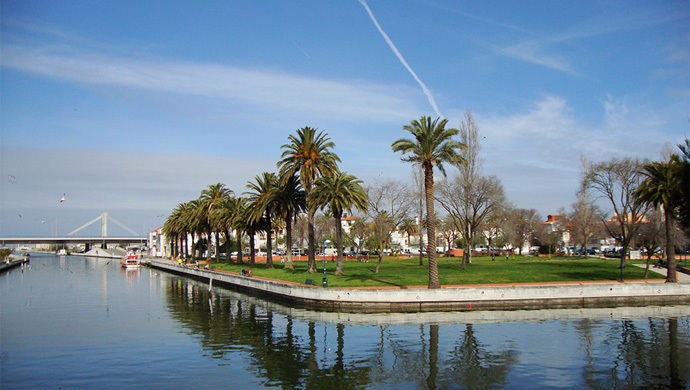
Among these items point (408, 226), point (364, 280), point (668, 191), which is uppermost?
point (668, 191)

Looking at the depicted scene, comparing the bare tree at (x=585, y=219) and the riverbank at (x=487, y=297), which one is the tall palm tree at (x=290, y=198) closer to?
the riverbank at (x=487, y=297)

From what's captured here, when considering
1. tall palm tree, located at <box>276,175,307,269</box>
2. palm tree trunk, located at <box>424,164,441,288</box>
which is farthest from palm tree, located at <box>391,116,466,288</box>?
tall palm tree, located at <box>276,175,307,269</box>

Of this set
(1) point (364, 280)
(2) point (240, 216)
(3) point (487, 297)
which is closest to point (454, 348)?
(3) point (487, 297)

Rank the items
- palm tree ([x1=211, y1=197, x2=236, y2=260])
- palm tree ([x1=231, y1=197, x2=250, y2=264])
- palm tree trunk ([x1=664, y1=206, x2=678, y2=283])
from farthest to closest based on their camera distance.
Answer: palm tree ([x1=211, y1=197, x2=236, y2=260]), palm tree ([x1=231, y1=197, x2=250, y2=264]), palm tree trunk ([x1=664, y1=206, x2=678, y2=283])

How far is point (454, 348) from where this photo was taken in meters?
27.0

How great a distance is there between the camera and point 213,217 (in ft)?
271

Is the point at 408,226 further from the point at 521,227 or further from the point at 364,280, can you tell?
the point at 364,280

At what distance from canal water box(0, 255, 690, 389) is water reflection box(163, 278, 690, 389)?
0.23 ft

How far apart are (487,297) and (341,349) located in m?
16.3

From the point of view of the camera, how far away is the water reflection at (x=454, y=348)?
852 inches

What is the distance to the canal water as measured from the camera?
850 inches

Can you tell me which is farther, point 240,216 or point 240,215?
point 240,215

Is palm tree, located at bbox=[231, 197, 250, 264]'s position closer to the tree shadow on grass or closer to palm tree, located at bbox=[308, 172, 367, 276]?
palm tree, located at bbox=[308, 172, 367, 276]

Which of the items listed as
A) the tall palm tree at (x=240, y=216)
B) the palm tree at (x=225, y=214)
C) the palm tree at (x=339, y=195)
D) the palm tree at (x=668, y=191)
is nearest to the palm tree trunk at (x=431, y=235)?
the palm tree at (x=339, y=195)
